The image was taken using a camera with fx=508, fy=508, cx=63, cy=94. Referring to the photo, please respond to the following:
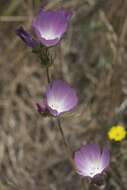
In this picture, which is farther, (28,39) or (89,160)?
(89,160)

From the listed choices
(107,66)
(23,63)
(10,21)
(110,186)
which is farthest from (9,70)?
(110,186)

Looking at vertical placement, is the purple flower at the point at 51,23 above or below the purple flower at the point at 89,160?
above

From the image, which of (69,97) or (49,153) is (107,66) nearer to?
(49,153)

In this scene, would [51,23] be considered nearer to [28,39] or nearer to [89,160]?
[28,39]

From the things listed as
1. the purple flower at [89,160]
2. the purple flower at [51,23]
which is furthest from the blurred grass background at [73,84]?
the purple flower at [51,23]

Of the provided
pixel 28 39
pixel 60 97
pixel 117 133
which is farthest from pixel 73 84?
pixel 28 39

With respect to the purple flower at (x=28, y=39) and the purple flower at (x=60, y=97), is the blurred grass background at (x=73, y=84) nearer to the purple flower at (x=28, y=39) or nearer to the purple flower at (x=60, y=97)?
the purple flower at (x=60, y=97)

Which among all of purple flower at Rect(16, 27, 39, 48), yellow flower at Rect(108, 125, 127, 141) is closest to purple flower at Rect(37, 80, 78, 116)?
purple flower at Rect(16, 27, 39, 48)
